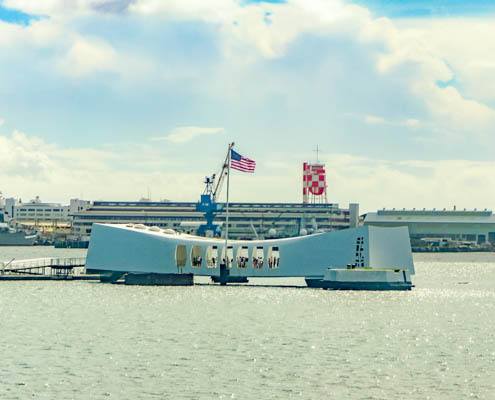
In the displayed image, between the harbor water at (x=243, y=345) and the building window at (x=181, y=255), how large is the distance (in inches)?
401

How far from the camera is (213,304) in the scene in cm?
8488

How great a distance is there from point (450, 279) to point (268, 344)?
8739cm

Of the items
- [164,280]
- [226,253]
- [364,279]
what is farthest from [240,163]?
[364,279]

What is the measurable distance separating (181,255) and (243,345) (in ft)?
159

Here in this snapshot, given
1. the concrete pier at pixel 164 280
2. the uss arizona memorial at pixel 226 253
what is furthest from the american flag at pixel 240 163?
the concrete pier at pixel 164 280

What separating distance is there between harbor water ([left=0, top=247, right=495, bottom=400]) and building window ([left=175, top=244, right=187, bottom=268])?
33.4ft

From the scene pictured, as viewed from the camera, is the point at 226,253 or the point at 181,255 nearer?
the point at 226,253

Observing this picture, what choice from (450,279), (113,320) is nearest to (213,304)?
(113,320)

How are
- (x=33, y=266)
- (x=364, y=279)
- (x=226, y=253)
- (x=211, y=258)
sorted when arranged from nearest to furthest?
(x=364, y=279)
(x=226, y=253)
(x=211, y=258)
(x=33, y=266)

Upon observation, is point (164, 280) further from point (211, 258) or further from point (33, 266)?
point (33, 266)

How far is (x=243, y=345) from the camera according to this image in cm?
6003

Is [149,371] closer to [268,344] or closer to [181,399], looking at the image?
[181,399]

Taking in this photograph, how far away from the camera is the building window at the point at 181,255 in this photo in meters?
108

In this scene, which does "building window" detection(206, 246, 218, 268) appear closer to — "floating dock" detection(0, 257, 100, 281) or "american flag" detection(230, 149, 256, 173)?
"american flag" detection(230, 149, 256, 173)
